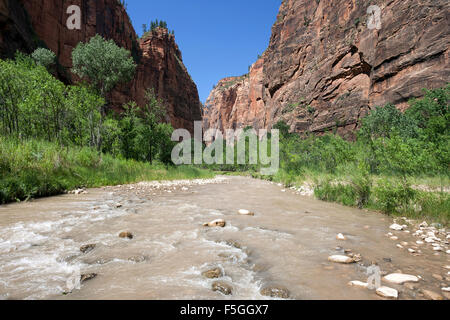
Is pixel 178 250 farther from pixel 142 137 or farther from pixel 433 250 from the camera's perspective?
pixel 142 137

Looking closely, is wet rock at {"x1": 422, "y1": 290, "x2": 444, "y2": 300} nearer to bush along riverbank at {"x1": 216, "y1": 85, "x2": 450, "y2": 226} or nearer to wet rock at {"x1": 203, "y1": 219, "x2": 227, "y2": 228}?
wet rock at {"x1": 203, "y1": 219, "x2": 227, "y2": 228}

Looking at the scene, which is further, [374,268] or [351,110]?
[351,110]

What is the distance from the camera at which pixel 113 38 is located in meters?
56.4

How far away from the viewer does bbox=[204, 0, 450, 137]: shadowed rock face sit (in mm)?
31797

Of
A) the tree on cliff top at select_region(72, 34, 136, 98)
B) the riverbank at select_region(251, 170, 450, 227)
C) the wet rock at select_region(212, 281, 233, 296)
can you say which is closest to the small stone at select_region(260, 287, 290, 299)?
the wet rock at select_region(212, 281, 233, 296)

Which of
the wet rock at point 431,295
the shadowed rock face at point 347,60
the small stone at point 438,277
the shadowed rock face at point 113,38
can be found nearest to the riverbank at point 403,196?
the small stone at point 438,277

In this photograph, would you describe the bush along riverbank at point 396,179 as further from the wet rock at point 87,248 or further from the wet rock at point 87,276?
the wet rock at point 87,248

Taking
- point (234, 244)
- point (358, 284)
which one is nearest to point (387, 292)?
point (358, 284)

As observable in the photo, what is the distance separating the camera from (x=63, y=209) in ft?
19.4

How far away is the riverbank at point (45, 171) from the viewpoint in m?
6.98

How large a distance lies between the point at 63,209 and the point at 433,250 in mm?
8182
